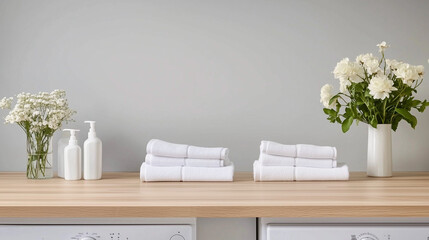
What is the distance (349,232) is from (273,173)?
1.57ft

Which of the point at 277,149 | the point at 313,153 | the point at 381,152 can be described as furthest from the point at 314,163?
the point at 381,152

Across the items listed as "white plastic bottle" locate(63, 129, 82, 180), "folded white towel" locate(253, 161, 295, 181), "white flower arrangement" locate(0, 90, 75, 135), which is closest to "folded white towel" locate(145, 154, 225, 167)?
"folded white towel" locate(253, 161, 295, 181)

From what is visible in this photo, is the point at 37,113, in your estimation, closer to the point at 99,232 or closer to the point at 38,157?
the point at 38,157

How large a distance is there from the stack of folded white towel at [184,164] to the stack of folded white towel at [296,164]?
0.12 m

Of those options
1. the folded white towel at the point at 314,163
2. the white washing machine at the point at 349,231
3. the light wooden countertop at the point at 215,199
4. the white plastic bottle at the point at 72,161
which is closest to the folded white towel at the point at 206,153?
the light wooden countertop at the point at 215,199

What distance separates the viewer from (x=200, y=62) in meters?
2.24

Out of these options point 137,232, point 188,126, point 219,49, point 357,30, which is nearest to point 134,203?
point 137,232

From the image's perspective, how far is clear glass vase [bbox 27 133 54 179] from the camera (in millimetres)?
2006

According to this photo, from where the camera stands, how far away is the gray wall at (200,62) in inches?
88.2

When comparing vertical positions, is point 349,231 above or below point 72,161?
below

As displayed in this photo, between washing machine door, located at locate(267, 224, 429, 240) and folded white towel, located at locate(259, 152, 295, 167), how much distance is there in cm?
47

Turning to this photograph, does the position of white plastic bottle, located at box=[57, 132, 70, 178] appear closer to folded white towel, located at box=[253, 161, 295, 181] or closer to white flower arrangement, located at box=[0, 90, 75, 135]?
white flower arrangement, located at box=[0, 90, 75, 135]

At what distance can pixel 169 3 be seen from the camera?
2242 millimetres

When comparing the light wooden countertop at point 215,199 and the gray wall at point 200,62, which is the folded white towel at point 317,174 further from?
the gray wall at point 200,62
